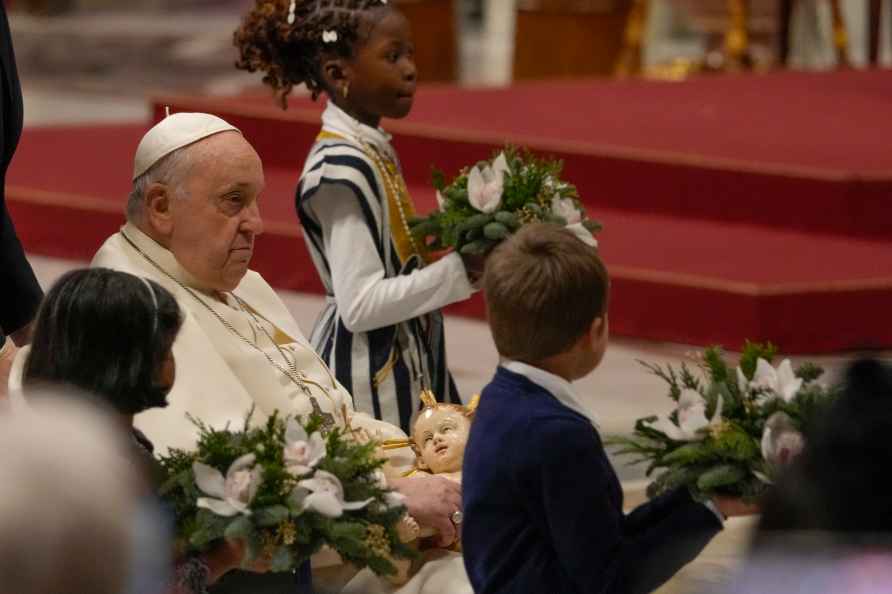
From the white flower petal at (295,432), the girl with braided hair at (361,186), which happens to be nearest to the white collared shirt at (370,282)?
the girl with braided hair at (361,186)

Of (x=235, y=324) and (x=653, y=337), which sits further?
(x=653, y=337)

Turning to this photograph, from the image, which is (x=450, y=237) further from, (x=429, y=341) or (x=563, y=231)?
(x=563, y=231)

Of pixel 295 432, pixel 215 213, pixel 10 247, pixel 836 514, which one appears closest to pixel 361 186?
pixel 215 213

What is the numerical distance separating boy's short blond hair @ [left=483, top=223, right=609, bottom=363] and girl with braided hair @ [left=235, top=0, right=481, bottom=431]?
125cm

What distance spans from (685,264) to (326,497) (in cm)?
420

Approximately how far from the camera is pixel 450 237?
14.1 feet

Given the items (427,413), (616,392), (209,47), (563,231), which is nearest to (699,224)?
(616,392)

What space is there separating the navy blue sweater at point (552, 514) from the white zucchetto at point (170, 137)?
0.94 m

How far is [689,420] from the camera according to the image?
3.40 metres

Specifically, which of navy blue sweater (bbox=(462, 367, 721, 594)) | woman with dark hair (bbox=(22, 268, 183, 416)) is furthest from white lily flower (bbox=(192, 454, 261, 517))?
navy blue sweater (bbox=(462, 367, 721, 594))

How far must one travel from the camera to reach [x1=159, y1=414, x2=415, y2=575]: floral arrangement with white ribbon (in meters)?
3.12

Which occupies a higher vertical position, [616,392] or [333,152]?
[333,152]

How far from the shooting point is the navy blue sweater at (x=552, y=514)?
9.78ft

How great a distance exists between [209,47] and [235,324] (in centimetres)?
1154
